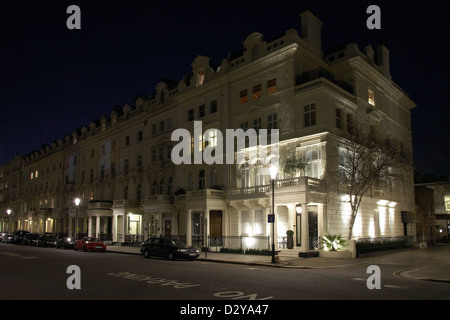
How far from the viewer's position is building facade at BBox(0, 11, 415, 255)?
29.5 m

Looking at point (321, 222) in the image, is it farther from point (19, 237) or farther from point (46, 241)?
point (19, 237)

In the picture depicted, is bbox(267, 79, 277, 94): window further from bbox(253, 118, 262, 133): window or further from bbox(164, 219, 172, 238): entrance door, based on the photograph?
bbox(164, 219, 172, 238): entrance door

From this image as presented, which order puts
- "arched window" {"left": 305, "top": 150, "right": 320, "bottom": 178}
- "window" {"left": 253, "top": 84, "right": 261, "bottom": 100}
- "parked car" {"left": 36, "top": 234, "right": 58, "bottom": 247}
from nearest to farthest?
"arched window" {"left": 305, "top": 150, "right": 320, "bottom": 178} < "window" {"left": 253, "top": 84, "right": 261, "bottom": 100} < "parked car" {"left": 36, "top": 234, "right": 58, "bottom": 247}

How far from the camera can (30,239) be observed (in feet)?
158

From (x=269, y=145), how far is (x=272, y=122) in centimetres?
195

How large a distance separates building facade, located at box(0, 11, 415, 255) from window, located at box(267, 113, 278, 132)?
0.08 m

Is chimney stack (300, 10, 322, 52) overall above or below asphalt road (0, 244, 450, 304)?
above

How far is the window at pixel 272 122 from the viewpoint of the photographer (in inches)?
1263

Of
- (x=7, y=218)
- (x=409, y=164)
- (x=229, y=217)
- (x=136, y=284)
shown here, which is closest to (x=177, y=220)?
(x=229, y=217)

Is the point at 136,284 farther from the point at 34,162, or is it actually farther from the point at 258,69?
the point at 34,162

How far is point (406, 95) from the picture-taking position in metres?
44.5

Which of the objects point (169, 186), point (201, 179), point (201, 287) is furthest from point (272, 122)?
point (201, 287)

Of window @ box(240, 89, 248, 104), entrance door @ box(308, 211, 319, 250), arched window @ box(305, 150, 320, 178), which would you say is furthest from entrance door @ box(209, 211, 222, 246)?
window @ box(240, 89, 248, 104)
